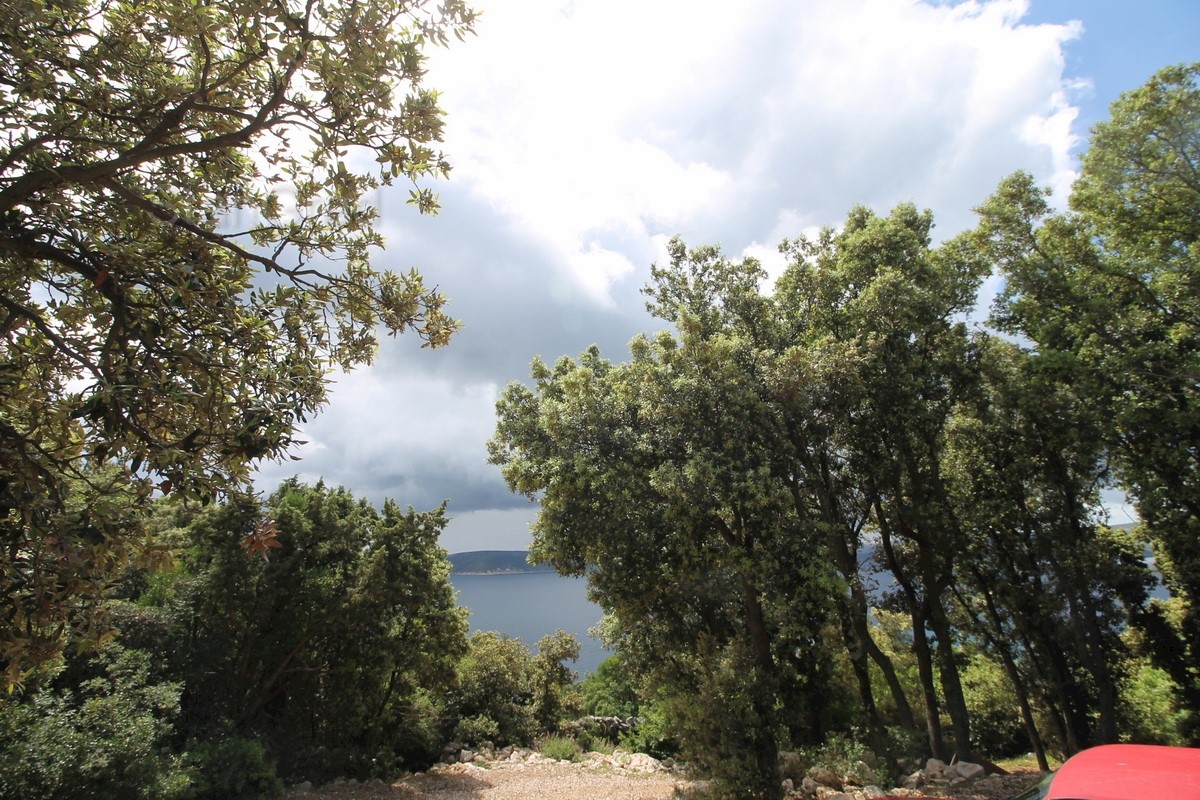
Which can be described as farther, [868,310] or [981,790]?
[868,310]

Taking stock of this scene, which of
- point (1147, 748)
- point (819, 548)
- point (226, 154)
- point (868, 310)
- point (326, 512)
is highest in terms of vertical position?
point (868, 310)

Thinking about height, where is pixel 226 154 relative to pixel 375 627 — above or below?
above

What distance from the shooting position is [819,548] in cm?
1004

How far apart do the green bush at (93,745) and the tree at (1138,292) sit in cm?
1766

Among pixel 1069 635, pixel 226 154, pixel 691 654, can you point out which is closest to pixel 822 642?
pixel 691 654

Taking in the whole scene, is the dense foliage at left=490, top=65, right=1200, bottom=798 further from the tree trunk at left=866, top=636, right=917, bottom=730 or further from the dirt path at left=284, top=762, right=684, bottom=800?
the dirt path at left=284, top=762, right=684, bottom=800

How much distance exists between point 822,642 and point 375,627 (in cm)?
1135

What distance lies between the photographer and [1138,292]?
1220 centimetres

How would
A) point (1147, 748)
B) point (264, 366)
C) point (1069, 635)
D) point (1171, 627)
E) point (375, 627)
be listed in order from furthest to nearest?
point (375, 627), point (1171, 627), point (1069, 635), point (264, 366), point (1147, 748)

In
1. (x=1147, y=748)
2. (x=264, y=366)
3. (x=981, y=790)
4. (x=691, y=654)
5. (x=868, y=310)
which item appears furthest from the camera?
(x=868, y=310)

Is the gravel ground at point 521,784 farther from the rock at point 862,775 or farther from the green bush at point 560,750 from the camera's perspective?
the rock at point 862,775

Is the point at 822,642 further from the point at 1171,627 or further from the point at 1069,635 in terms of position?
the point at 1171,627

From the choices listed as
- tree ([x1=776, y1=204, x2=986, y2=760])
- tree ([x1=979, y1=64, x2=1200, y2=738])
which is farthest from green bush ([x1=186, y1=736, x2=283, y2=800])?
tree ([x1=979, y1=64, x2=1200, y2=738])

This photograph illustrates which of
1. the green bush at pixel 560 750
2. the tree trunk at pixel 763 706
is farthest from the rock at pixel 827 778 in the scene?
the green bush at pixel 560 750
